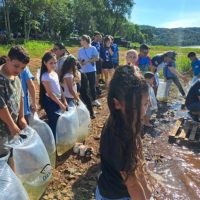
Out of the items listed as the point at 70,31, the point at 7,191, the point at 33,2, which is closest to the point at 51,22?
the point at 70,31

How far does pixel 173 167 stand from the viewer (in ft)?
16.0

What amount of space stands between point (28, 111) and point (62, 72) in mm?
1232

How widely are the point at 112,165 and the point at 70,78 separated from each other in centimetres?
358

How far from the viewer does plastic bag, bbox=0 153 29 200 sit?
104 inches

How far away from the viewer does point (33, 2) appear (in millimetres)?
28656

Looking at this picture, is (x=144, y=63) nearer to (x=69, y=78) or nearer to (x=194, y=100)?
(x=194, y=100)

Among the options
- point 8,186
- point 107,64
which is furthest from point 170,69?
point 8,186

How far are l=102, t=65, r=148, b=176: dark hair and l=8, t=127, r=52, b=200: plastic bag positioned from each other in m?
1.67

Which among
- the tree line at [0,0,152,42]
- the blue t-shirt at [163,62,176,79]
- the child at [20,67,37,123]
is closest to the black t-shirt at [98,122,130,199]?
the child at [20,67,37,123]

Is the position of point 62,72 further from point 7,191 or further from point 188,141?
point 7,191

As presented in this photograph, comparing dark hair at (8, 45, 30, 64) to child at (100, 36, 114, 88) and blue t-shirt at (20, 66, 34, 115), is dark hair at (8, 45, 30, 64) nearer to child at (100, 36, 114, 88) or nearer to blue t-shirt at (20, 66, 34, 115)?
blue t-shirt at (20, 66, 34, 115)

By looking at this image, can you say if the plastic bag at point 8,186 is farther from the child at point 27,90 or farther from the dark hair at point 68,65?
the dark hair at point 68,65

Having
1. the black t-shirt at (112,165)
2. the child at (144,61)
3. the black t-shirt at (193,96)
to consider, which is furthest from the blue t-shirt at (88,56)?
the black t-shirt at (112,165)

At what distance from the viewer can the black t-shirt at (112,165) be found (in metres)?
1.69
